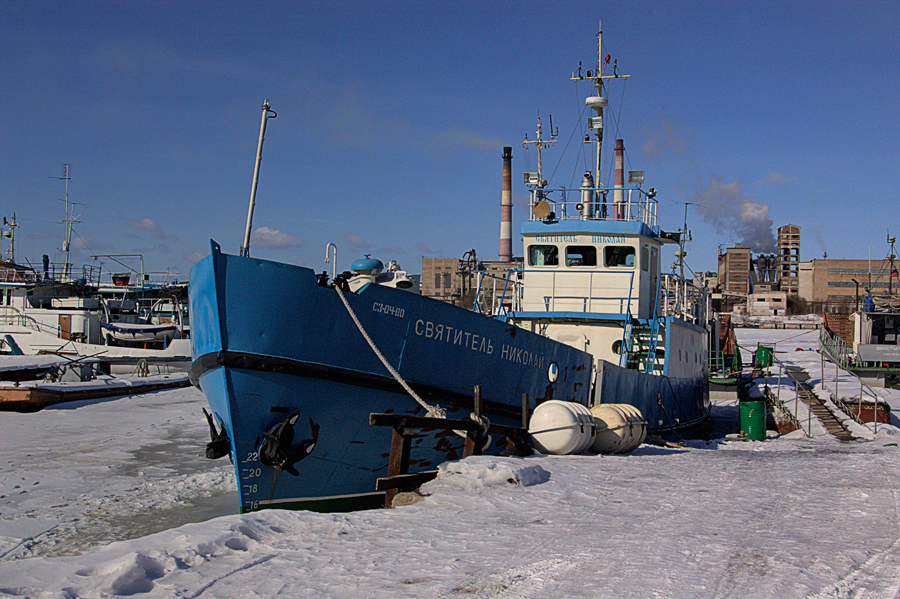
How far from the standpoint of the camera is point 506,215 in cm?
4056

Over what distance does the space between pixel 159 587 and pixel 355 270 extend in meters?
4.69

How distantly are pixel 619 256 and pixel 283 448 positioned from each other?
9.08 meters

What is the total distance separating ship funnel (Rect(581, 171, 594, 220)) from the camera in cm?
1461

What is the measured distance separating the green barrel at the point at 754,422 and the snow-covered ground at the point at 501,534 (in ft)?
21.3

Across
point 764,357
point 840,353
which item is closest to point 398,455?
point 764,357

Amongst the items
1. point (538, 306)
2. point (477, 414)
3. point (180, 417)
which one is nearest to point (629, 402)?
point (538, 306)

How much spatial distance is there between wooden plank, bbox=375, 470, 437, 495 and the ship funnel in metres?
8.88

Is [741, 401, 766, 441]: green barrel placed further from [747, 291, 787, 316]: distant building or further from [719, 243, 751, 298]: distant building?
[719, 243, 751, 298]: distant building

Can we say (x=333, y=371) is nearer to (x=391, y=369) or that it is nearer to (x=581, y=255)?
(x=391, y=369)

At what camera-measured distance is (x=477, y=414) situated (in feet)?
25.3

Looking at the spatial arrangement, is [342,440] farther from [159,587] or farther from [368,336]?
[159,587]

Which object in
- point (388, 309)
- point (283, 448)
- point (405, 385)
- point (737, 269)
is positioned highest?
point (737, 269)

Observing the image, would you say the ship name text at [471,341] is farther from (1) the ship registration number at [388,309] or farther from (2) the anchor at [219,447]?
(2) the anchor at [219,447]

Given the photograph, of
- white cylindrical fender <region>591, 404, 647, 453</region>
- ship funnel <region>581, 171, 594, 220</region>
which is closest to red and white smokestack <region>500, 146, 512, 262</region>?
ship funnel <region>581, 171, 594, 220</region>
